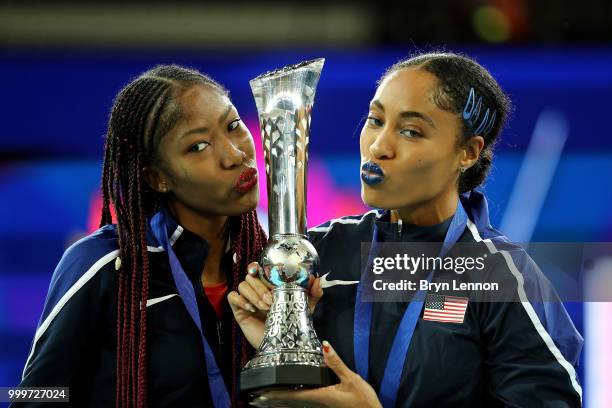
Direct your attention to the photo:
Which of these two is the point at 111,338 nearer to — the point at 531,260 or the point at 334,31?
the point at 531,260

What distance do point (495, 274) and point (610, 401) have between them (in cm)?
54

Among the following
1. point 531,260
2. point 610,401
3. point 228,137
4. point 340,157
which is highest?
point 340,157

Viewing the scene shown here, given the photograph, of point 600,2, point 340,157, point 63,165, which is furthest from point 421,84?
point 600,2

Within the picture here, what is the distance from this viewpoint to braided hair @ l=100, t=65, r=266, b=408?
1.77 meters

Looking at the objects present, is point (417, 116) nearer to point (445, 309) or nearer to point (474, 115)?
point (474, 115)

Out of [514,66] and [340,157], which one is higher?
[514,66]

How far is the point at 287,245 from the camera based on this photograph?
1665 millimetres

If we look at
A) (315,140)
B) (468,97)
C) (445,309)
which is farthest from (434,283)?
(315,140)

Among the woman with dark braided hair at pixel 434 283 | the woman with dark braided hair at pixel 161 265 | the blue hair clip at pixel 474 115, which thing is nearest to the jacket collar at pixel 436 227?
the woman with dark braided hair at pixel 434 283

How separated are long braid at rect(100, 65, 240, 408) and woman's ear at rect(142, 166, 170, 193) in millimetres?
13

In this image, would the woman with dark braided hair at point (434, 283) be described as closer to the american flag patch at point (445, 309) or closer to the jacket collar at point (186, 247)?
the american flag patch at point (445, 309)

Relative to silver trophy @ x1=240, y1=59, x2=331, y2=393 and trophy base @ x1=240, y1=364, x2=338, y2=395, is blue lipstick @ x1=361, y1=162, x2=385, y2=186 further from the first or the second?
trophy base @ x1=240, y1=364, x2=338, y2=395

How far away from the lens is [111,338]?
181 cm

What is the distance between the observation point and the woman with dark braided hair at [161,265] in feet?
5.80
